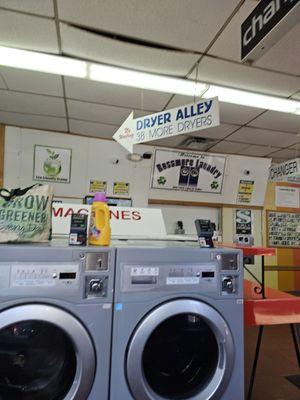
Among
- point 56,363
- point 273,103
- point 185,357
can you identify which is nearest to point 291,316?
point 185,357

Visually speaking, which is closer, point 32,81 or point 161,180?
point 32,81

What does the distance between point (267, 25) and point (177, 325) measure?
61.0 inches

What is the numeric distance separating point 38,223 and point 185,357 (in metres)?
1.02

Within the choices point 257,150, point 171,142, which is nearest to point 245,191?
point 257,150

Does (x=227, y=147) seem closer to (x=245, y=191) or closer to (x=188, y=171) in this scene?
(x=188, y=171)

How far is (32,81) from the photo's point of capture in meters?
2.90

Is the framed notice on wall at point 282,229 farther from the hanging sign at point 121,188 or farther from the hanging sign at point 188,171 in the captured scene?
the hanging sign at point 121,188

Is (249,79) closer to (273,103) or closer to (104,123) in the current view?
(273,103)

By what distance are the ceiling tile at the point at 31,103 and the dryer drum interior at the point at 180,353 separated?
281 centimetres

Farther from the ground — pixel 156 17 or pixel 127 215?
pixel 156 17

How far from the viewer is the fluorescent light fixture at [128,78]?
7.99 ft

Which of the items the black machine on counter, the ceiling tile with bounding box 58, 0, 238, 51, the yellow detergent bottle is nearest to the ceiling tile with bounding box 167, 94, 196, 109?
the ceiling tile with bounding box 58, 0, 238, 51

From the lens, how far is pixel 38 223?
1403 mm

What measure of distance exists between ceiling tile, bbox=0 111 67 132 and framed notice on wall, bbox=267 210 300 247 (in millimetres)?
4043
